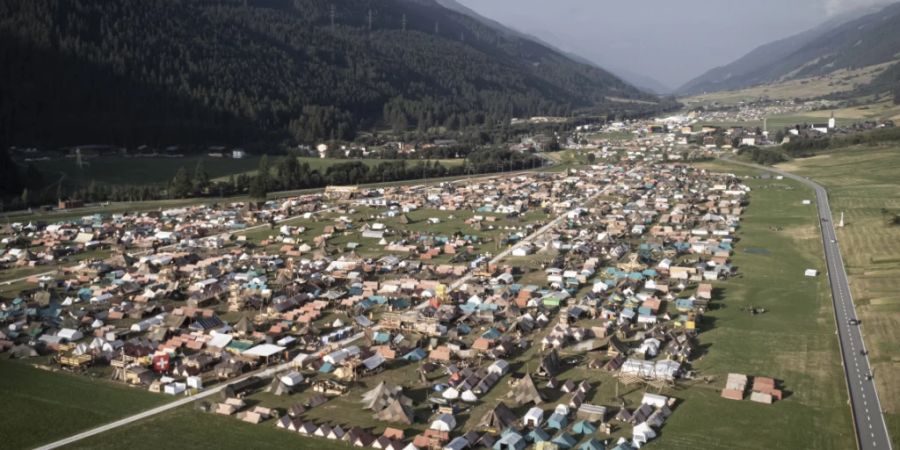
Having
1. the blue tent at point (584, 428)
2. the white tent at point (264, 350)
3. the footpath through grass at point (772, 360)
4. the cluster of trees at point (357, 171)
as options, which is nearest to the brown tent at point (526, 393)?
the blue tent at point (584, 428)

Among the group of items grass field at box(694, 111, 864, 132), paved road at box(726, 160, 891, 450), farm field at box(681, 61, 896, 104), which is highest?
farm field at box(681, 61, 896, 104)

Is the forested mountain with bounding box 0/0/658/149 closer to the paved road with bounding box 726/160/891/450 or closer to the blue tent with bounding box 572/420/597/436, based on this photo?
the paved road with bounding box 726/160/891/450

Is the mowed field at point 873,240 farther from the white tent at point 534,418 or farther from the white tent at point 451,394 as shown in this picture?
the white tent at point 451,394

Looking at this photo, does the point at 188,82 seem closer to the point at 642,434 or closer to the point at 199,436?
the point at 199,436

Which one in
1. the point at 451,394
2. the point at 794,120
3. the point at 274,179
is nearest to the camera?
the point at 451,394

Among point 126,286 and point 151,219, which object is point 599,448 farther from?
point 151,219

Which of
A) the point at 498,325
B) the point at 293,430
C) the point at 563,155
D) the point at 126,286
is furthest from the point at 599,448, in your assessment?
the point at 563,155

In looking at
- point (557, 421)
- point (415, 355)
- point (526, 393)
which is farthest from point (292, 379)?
point (557, 421)

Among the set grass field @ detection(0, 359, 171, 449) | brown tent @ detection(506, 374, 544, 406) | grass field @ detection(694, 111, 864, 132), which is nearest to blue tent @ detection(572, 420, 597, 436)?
brown tent @ detection(506, 374, 544, 406)
